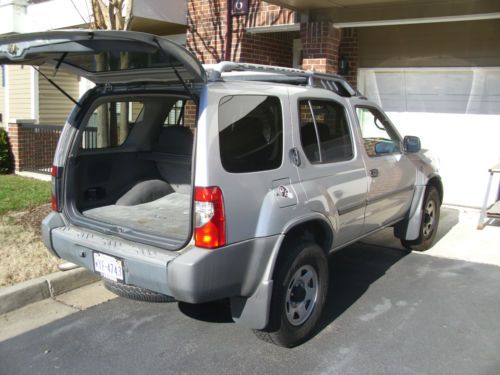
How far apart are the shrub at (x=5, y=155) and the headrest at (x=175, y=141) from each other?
7.06 meters

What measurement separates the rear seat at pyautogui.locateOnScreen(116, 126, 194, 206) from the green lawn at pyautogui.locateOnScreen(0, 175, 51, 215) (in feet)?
10.5

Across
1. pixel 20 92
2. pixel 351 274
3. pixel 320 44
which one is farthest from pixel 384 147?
pixel 20 92

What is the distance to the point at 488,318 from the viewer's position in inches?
175

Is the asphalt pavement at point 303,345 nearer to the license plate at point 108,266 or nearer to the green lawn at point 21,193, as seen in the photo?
the license plate at point 108,266

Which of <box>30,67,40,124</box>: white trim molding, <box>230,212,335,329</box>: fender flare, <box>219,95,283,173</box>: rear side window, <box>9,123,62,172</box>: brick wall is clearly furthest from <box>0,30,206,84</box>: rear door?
<box>30,67,40,124</box>: white trim molding

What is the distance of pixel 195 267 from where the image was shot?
314cm

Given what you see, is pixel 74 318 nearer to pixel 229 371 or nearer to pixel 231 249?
pixel 229 371

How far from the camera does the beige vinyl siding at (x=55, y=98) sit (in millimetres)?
13891

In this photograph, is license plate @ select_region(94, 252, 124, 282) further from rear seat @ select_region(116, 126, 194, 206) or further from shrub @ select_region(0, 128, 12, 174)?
shrub @ select_region(0, 128, 12, 174)

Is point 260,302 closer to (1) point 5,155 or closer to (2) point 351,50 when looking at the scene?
(2) point 351,50

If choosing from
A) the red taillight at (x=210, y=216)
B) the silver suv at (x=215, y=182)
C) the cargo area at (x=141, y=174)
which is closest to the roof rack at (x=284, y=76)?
the silver suv at (x=215, y=182)

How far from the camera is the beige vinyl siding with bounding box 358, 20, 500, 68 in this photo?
8.07m

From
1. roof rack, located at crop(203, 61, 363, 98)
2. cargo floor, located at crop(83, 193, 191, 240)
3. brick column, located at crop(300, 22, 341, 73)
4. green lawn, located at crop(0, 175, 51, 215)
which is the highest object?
brick column, located at crop(300, 22, 341, 73)

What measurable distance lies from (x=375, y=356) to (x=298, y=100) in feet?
6.34
